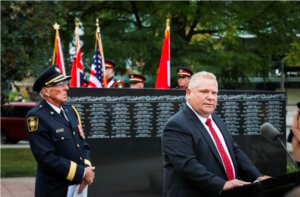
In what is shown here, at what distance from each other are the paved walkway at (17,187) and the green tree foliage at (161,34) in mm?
2401

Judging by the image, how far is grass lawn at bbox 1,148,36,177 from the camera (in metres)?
13.6

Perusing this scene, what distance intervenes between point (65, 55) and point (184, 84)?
7.79m

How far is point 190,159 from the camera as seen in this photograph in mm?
4180

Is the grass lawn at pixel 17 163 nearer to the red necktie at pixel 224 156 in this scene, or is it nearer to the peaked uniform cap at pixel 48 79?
the peaked uniform cap at pixel 48 79

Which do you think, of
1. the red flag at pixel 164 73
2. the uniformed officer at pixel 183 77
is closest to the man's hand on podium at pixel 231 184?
the uniformed officer at pixel 183 77

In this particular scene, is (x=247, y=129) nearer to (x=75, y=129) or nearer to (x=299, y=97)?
(x=75, y=129)

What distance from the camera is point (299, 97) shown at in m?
22.3

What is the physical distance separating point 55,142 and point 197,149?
165cm

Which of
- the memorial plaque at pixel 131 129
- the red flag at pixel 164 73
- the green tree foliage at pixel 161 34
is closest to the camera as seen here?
the memorial plaque at pixel 131 129

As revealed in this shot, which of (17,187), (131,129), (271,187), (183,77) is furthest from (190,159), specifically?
(17,187)

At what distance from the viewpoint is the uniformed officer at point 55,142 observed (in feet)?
17.8

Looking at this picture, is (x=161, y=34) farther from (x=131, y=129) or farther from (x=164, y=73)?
(x=131, y=129)

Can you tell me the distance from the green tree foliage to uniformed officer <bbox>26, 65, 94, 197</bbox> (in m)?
8.08

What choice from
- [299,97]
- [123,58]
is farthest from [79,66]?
[299,97]
